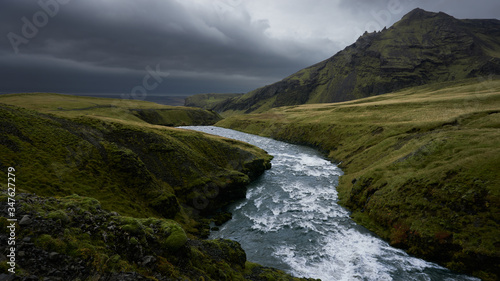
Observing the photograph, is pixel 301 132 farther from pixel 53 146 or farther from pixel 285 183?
pixel 53 146

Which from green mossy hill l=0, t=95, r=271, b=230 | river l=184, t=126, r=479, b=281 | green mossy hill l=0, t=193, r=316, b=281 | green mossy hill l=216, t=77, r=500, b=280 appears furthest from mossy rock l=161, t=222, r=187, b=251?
→ green mossy hill l=216, t=77, r=500, b=280

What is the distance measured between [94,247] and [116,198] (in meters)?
16.7

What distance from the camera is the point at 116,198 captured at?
83.6 feet

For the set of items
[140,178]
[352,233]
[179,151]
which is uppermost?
[179,151]

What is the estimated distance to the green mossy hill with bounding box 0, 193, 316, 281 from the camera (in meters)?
9.18

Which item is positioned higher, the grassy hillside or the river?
the grassy hillside

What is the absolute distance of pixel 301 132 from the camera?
9831 centimetres

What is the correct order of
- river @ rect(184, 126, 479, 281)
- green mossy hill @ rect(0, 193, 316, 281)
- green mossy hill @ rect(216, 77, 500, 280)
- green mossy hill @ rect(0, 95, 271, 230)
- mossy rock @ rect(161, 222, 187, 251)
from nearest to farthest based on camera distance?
green mossy hill @ rect(0, 193, 316, 281), mossy rock @ rect(161, 222, 187, 251), green mossy hill @ rect(216, 77, 500, 280), river @ rect(184, 126, 479, 281), green mossy hill @ rect(0, 95, 271, 230)

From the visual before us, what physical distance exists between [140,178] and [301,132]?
7865 centimetres

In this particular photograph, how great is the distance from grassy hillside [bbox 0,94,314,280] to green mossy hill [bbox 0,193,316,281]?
44 mm

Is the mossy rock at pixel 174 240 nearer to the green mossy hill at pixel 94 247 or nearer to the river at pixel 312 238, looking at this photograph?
the green mossy hill at pixel 94 247

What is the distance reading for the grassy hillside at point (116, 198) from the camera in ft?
33.8

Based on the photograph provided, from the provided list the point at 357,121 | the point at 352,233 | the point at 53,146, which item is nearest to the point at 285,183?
the point at 352,233

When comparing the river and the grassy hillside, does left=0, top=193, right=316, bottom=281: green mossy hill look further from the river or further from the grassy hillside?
the river
